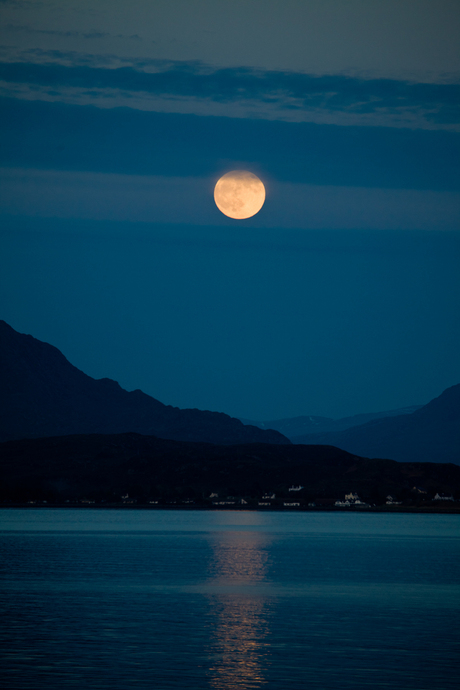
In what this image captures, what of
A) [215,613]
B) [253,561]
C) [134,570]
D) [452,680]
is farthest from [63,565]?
[452,680]

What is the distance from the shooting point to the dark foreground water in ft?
147

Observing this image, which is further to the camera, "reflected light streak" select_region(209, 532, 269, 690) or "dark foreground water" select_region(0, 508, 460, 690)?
"reflected light streak" select_region(209, 532, 269, 690)

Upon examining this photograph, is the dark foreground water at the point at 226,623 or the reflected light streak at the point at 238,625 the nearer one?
the dark foreground water at the point at 226,623

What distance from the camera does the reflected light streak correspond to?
4500cm

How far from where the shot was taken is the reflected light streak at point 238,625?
45.0 metres

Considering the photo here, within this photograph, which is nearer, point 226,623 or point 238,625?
point 238,625

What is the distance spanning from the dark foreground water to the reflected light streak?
125 mm

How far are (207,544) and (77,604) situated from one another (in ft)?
332

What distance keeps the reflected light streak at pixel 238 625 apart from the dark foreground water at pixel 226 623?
13cm

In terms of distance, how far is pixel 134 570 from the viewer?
109000 mm

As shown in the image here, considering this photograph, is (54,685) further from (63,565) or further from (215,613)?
(63,565)

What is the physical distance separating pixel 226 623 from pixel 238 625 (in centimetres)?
120

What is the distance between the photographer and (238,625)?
2498 inches

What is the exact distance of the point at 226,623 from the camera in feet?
211
